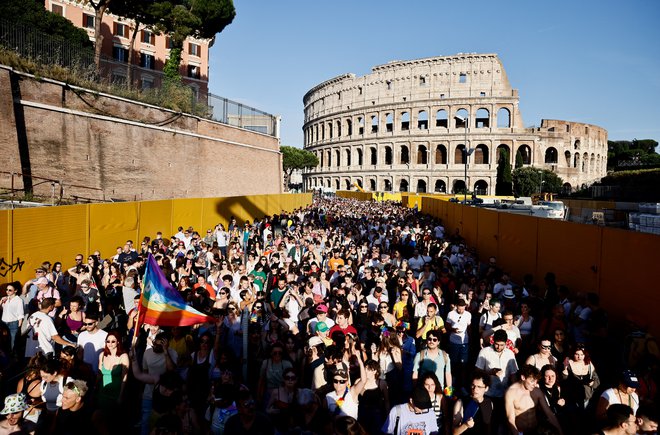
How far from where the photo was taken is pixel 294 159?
244 feet

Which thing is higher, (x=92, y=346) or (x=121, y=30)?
(x=121, y=30)

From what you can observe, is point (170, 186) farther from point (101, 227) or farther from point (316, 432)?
point (316, 432)

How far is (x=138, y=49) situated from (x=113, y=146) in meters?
26.8

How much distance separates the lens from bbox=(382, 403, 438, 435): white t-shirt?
3.80 meters

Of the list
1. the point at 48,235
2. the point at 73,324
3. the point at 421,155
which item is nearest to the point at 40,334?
the point at 73,324

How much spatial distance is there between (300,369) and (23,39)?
20314 millimetres

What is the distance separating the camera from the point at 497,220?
14.1 meters

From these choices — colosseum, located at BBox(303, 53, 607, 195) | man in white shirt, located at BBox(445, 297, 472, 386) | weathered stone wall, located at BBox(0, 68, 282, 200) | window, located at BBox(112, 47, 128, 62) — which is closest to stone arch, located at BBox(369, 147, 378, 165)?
colosseum, located at BBox(303, 53, 607, 195)

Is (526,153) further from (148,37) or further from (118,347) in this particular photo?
(118,347)

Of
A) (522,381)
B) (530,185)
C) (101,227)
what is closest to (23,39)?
(101,227)

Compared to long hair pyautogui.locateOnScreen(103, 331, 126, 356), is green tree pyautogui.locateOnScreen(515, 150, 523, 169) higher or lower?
higher

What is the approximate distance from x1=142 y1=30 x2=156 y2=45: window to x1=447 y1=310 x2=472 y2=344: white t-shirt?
146 feet

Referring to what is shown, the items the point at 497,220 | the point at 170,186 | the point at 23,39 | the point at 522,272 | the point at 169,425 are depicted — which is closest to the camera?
the point at 169,425

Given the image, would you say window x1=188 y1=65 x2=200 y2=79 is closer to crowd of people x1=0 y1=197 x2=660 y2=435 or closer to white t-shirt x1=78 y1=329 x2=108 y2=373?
crowd of people x1=0 y1=197 x2=660 y2=435
